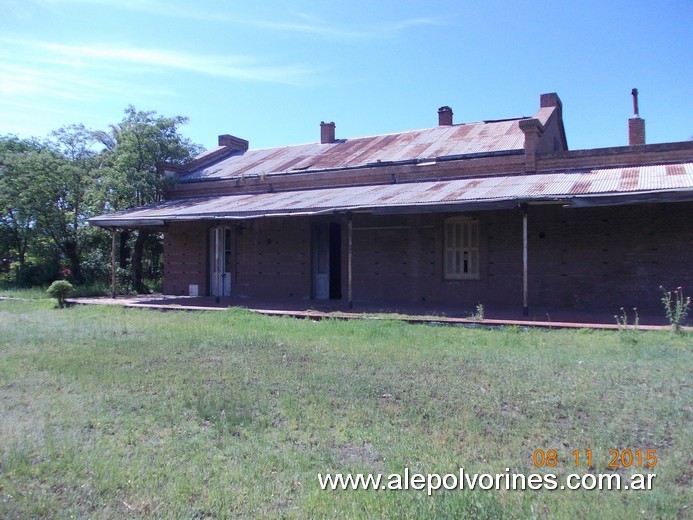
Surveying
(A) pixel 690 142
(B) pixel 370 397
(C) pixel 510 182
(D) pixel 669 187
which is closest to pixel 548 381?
(B) pixel 370 397

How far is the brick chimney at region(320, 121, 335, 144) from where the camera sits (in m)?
22.6

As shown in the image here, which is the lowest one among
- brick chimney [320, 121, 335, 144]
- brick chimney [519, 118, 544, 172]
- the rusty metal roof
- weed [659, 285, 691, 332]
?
weed [659, 285, 691, 332]

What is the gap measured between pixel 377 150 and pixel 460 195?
23.1 feet

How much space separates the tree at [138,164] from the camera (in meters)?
20.6

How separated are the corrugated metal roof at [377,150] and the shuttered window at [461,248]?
8.50 feet

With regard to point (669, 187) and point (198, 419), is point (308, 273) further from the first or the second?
point (198, 419)

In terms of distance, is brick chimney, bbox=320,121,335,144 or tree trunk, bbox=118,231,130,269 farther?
tree trunk, bbox=118,231,130,269

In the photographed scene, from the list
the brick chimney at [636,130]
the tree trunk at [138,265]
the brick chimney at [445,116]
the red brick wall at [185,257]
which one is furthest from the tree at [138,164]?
the brick chimney at [636,130]

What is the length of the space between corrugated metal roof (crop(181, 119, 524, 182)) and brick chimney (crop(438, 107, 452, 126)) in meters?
0.62

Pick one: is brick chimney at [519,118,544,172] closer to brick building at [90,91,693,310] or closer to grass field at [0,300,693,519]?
brick building at [90,91,693,310]

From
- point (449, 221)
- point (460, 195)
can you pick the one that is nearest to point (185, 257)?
point (449, 221)

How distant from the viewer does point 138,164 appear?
68.7 ft

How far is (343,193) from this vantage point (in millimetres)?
16062

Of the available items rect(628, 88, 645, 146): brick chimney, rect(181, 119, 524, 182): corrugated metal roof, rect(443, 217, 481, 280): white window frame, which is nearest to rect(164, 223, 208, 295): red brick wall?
rect(181, 119, 524, 182): corrugated metal roof
